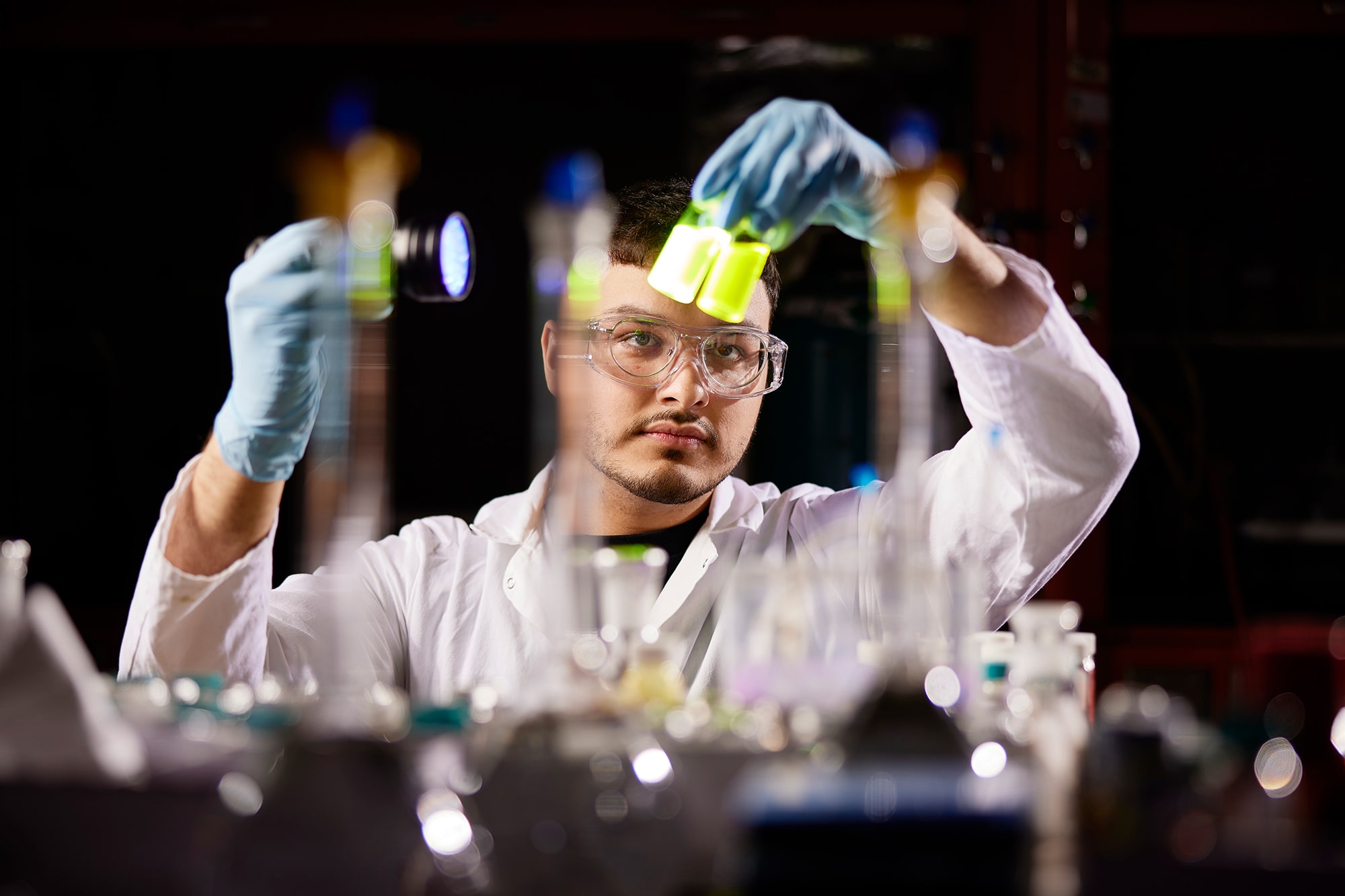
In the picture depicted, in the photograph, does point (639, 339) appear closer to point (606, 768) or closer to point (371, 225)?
point (371, 225)

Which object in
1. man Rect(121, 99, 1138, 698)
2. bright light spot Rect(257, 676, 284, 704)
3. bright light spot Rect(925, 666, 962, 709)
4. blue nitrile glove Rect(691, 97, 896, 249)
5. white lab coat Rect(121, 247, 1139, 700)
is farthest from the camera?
white lab coat Rect(121, 247, 1139, 700)

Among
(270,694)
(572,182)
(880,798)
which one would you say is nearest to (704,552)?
(270,694)

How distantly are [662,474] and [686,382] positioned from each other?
0.16 m

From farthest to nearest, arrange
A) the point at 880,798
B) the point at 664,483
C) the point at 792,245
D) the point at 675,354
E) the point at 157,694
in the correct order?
the point at 792,245 < the point at 664,483 < the point at 675,354 < the point at 157,694 < the point at 880,798

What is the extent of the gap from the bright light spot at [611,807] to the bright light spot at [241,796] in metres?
0.23

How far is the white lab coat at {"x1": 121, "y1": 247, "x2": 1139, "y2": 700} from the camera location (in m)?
1.53

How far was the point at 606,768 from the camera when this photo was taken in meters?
0.85

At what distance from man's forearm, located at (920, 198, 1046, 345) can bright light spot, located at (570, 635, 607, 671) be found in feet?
2.32

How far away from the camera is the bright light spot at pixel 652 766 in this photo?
0.85 meters

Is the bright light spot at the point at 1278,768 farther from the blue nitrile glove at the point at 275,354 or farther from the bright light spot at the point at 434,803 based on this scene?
the blue nitrile glove at the point at 275,354

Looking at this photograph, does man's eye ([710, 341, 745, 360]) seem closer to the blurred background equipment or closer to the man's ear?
the man's ear

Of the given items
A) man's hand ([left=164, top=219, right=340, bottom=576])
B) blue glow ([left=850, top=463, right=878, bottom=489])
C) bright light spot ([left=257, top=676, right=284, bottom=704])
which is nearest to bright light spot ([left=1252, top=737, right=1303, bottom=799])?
bright light spot ([left=257, top=676, right=284, bottom=704])

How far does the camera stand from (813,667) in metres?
0.98

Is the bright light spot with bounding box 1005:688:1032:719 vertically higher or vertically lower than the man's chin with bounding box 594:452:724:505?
lower
